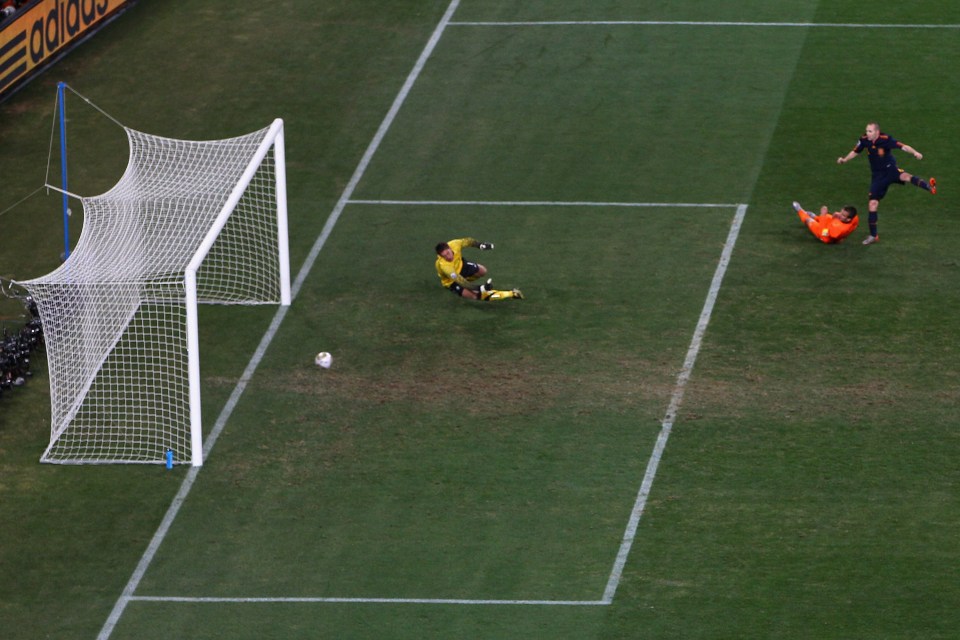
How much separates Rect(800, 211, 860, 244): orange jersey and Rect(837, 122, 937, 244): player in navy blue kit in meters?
0.29

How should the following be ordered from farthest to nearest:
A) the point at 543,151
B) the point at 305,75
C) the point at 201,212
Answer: the point at 305,75 → the point at 543,151 → the point at 201,212

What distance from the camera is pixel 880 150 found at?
23484mm

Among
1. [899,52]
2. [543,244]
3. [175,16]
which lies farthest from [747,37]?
[175,16]

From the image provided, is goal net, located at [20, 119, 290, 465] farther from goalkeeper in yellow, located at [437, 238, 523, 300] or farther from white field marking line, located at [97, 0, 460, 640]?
goalkeeper in yellow, located at [437, 238, 523, 300]

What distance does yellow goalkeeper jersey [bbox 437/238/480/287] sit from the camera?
2227cm

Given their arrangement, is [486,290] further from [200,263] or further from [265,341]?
[200,263]

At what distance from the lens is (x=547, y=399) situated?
20531mm

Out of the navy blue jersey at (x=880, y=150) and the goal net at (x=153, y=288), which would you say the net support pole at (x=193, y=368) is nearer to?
the goal net at (x=153, y=288)

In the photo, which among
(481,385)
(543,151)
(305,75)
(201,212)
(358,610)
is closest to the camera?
(358,610)

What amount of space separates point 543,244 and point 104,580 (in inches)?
322

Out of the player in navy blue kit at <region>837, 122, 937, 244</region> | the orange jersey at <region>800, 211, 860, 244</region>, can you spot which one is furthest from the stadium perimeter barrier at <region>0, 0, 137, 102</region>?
the player in navy blue kit at <region>837, 122, 937, 244</region>

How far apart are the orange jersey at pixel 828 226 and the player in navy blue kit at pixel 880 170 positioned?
0.29m

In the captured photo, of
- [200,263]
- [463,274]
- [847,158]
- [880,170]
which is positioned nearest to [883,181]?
[880,170]

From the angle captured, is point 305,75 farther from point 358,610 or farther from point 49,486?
point 358,610
